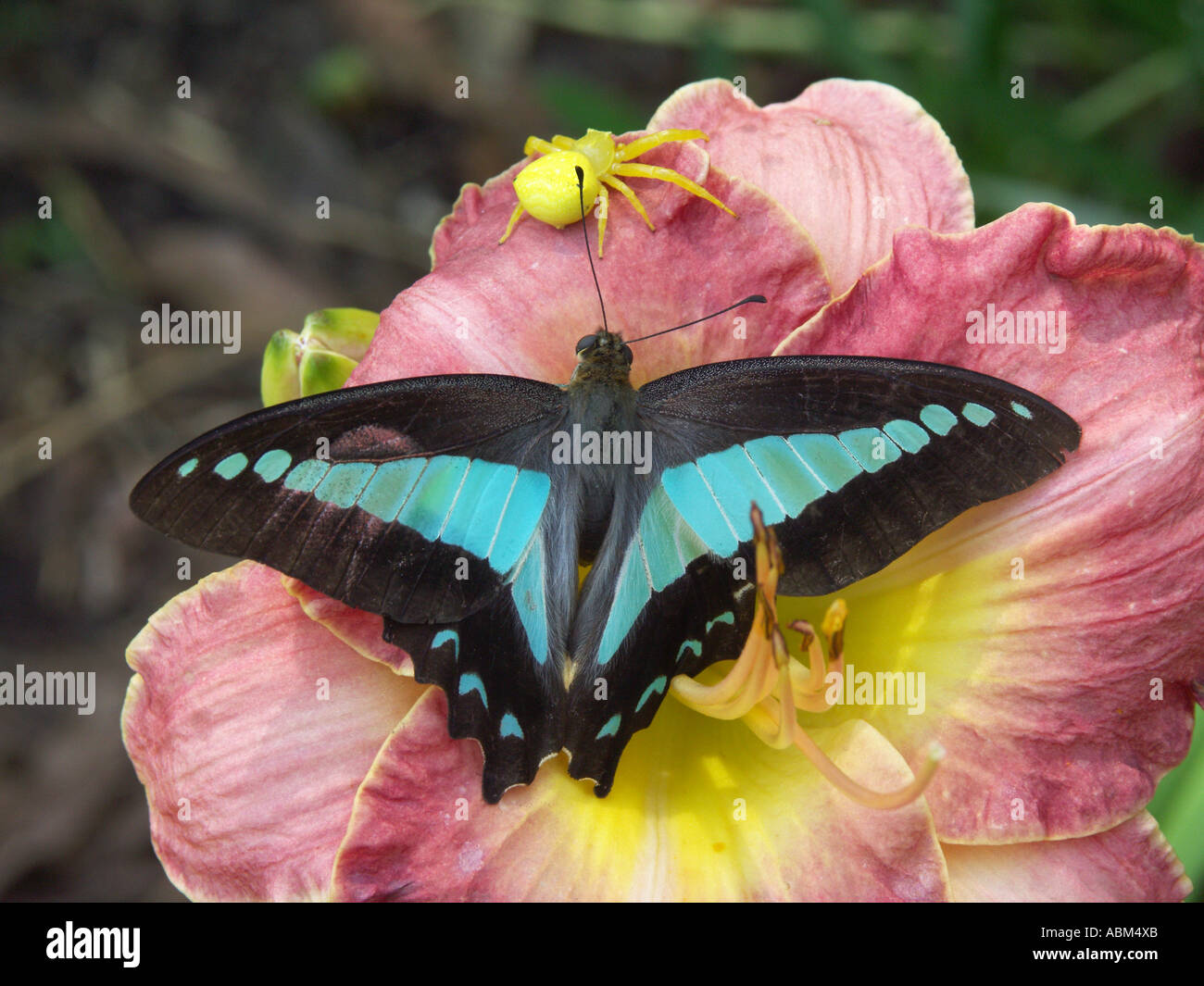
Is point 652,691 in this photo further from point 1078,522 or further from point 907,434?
point 1078,522

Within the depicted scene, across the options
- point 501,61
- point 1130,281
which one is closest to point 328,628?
point 1130,281

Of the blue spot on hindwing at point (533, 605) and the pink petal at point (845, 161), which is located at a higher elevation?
the pink petal at point (845, 161)

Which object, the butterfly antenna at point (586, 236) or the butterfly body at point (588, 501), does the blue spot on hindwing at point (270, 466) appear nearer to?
the butterfly body at point (588, 501)

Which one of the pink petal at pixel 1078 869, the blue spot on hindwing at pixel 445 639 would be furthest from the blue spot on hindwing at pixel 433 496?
the pink petal at pixel 1078 869

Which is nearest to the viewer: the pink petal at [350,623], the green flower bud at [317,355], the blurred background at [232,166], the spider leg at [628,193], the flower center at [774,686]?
the flower center at [774,686]

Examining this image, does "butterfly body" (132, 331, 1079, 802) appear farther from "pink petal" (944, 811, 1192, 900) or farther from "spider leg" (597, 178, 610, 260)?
"pink petal" (944, 811, 1192, 900)

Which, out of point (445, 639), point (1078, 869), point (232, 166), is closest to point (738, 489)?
point (445, 639)

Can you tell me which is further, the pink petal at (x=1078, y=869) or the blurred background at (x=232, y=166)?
the blurred background at (x=232, y=166)
